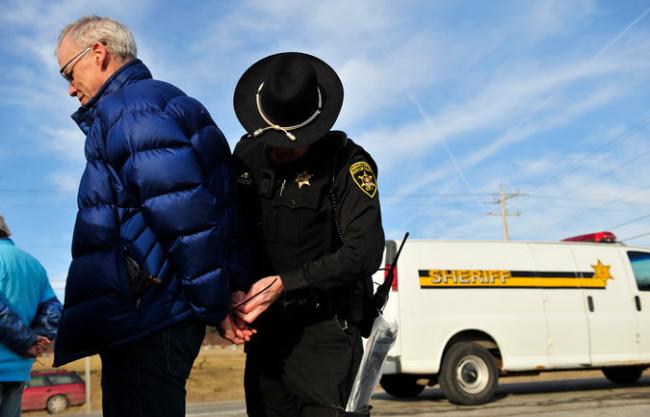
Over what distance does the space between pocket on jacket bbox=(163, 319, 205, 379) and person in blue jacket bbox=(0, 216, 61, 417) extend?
2160 mm

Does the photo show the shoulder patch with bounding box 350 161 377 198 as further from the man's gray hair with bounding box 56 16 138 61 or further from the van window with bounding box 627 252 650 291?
the van window with bounding box 627 252 650 291

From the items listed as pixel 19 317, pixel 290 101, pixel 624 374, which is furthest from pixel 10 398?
pixel 624 374

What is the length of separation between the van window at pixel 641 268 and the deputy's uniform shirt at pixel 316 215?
8.65 m

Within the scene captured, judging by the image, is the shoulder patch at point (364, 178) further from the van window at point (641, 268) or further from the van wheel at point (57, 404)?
the van wheel at point (57, 404)

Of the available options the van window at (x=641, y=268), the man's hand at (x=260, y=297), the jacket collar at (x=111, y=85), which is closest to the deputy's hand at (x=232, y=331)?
the man's hand at (x=260, y=297)

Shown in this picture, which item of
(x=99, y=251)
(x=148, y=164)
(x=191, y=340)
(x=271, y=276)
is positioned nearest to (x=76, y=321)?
(x=99, y=251)

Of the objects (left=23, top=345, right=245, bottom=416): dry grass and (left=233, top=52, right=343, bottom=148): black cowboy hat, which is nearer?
(left=233, top=52, right=343, bottom=148): black cowboy hat

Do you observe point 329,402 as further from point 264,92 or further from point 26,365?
point 26,365

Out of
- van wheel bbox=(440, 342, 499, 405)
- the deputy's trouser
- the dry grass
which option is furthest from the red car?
the deputy's trouser

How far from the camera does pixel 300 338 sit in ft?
8.68

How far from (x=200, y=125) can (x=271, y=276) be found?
70 centimetres

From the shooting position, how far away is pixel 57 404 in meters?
16.6

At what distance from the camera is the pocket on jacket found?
6.99 ft

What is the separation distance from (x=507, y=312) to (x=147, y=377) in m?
7.38
